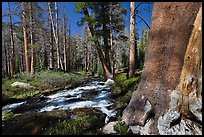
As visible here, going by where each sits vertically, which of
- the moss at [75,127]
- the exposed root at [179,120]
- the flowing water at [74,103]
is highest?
the exposed root at [179,120]

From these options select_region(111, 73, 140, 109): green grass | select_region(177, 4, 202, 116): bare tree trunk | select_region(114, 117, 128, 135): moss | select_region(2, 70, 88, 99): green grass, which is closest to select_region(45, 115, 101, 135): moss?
select_region(114, 117, 128, 135): moss

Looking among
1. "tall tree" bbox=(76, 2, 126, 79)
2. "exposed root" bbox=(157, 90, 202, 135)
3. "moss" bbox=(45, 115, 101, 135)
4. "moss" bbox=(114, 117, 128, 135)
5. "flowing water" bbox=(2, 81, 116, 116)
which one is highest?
"tall tree" bbox=(76, 2, 126, 79)

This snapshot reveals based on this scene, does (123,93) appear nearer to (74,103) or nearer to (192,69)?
(74,103)

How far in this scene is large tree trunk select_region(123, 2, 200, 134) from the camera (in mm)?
4620

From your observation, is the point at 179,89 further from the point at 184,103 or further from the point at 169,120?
the point at 169,120

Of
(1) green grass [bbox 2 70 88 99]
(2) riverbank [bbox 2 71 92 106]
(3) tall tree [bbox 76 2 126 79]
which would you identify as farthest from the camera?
(3) tall tree [bbox 76 2 126 79]

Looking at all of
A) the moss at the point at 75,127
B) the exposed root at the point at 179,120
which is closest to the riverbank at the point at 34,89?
the moss at the point at 75,127

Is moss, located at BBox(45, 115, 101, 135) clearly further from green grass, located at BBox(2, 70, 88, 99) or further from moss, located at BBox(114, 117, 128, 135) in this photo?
green grass, located at BBox(2, 70, 88, 99)

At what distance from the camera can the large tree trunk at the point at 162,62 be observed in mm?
4620

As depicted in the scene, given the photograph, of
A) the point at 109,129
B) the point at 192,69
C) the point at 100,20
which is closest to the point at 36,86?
the point at 100,20

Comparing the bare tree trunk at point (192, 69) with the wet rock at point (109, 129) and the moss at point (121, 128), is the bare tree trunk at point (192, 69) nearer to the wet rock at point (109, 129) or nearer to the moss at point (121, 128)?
the moss at point (121, 128)

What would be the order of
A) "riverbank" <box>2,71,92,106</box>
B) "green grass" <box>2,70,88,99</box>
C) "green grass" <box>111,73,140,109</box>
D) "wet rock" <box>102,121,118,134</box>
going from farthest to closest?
"green grass" <box>2,70,88,99</box> < "riverbank" <box>2,71,92,106</box> < "green grass" <box>111,73,140,109</box> < "wet rock" <box>102,121,118,134</box>

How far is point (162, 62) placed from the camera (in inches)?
196

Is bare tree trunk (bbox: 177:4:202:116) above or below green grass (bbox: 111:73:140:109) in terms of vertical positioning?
above
